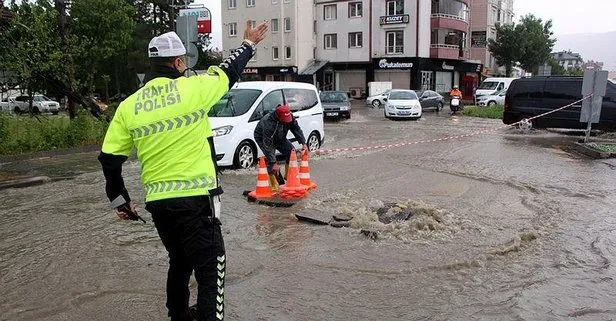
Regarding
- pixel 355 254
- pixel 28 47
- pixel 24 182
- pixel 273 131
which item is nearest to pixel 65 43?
pixel 28 47

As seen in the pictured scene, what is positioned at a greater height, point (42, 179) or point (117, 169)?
point (117, 169)

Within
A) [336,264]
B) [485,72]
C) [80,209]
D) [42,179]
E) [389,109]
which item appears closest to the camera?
[336,264]

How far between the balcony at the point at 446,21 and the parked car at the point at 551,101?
109ft

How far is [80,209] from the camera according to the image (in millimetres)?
8047

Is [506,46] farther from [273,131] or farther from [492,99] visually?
[273,131]

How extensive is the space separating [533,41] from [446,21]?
11391 millimetres

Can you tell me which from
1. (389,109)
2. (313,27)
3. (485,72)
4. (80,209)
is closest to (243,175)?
(80,209)

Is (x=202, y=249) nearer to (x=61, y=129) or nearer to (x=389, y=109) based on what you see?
(x=61, y=129)

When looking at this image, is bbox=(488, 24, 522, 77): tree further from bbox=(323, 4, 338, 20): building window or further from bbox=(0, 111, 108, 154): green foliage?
bbox=(0, 111, 108, 154): green foliage

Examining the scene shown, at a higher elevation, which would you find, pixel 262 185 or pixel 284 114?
pixel 284 114

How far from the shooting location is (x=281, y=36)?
2165 inches

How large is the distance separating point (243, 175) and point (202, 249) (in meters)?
7.59

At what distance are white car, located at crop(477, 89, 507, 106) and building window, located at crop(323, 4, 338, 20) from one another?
2156 cm

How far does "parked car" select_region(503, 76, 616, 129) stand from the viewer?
59.1 feet
